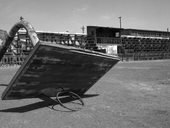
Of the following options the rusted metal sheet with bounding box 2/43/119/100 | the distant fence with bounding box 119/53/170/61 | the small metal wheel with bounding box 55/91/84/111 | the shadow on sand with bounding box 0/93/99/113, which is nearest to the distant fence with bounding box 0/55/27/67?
the distant fence with bounding box 119/53/170/61

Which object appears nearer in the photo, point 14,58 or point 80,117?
point 80,117

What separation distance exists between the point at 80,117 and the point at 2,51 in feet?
14.0

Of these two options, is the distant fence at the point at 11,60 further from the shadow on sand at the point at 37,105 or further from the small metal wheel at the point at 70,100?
the shadow on sand at the point at 37,105

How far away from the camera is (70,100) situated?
606cm

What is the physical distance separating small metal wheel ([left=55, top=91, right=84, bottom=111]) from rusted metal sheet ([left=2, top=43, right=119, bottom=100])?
0.22 meters

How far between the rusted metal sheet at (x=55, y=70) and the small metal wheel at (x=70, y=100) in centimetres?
22

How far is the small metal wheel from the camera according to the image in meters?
5.29

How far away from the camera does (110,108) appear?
5168 mm

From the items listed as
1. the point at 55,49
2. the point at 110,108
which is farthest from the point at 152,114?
the point at 55,49

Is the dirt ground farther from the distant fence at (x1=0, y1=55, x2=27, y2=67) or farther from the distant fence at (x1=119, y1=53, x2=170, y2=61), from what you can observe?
the distant fence at (x1=119, y1=53, x2=170, y2=61)

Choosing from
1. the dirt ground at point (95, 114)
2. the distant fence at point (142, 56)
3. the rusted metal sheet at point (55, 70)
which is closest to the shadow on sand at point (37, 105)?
the dirt ground at point (95, 114)

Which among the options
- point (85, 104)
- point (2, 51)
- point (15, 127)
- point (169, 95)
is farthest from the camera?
point (2, 51)

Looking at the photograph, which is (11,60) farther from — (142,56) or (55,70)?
(142,56)

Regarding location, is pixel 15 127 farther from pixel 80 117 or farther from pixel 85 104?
pixel 85 104
